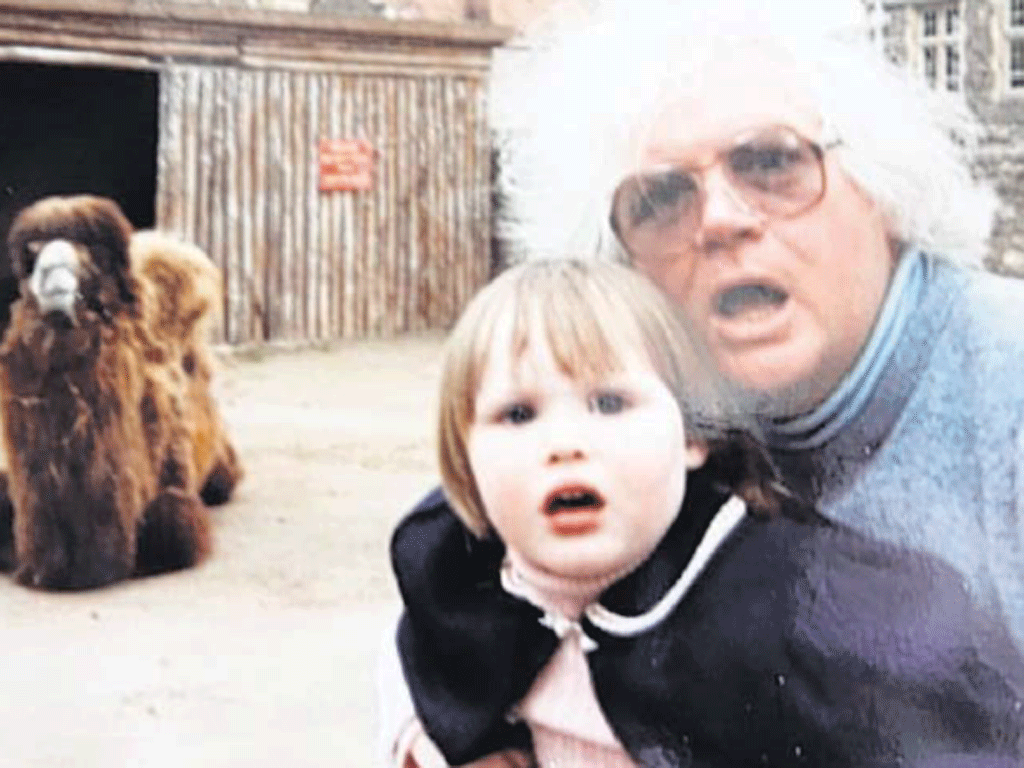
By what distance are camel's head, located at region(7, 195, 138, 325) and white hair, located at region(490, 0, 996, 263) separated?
338mm

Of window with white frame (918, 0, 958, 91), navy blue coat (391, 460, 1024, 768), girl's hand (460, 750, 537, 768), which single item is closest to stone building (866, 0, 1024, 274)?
window with white frame (918, 0, 958, 91)

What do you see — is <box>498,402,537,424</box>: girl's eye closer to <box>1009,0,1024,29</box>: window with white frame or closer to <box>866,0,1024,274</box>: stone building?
<box>866,0,1024,274</box>: stone building

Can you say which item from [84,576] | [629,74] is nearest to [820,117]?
[629,74]

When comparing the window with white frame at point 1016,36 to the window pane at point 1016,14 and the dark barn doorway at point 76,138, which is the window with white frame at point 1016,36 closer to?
the window pane at point 1016,14

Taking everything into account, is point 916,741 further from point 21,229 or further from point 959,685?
point 21,229

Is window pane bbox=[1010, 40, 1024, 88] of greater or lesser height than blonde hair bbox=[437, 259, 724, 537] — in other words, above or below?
above

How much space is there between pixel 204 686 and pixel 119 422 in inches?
10.1

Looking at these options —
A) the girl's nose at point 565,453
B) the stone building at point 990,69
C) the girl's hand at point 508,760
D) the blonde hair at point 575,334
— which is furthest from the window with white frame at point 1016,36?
the girl's hand at point 508,760

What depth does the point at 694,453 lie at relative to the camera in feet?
4.09

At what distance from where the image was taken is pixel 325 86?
58.2 inches

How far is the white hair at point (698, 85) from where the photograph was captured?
1257 millimetres

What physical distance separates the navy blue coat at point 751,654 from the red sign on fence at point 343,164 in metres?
0.29

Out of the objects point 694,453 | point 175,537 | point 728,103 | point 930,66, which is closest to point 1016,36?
point 930,66

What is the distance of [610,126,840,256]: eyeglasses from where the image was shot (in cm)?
125
